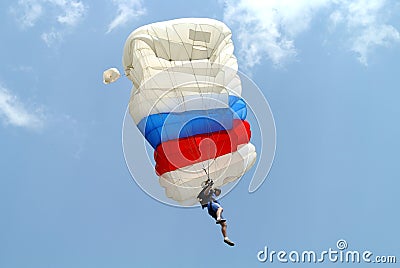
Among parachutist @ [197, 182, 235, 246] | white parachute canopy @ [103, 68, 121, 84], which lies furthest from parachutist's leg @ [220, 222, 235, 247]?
white parachute canopy @ [103, 68, 121, 84]

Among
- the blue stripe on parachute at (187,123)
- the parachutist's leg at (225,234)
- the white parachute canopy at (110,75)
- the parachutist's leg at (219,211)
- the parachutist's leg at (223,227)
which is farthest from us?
the white parachute canopy at (110,75)

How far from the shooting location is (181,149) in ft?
39.7

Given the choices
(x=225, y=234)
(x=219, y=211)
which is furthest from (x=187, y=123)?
(x=225, y=234)

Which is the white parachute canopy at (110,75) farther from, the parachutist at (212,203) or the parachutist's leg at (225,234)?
the parachutist's leg at (225,234)

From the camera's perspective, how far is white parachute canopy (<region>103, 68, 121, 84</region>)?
12.2 metres

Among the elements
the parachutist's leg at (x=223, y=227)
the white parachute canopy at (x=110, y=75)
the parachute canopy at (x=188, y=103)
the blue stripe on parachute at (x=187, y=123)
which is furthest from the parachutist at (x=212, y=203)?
the white parachute canopy at (x=110, y=75)

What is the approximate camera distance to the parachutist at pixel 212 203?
10.6m

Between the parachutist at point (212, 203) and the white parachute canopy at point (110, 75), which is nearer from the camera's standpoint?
the parachutist at point (212, 203)

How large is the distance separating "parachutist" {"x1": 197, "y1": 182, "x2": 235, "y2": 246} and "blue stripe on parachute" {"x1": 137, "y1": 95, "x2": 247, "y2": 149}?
149 centimetres

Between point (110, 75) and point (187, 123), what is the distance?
2.17m

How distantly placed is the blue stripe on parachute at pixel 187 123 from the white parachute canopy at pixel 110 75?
1.21 m

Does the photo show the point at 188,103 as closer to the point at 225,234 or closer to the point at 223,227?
the point at 223,227

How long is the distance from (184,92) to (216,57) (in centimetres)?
127

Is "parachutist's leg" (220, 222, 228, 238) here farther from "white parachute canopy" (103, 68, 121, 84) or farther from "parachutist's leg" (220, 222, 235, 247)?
"white parachute canopy" (103, 68, 121, 84)
